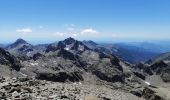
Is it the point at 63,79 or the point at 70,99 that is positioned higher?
the point at 70,99

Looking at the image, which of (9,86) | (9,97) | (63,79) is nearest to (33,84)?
(9,86)

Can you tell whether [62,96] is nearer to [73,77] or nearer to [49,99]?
[49,99]

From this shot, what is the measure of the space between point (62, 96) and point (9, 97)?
5652mm

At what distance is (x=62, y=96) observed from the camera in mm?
33000

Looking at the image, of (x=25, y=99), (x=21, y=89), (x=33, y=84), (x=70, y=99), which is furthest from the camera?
(x=33, y=84)

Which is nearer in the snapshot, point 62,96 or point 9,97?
point 9,97

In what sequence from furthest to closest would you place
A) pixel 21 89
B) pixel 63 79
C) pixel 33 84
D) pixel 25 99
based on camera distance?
1. pixel 63 79
2. pixel 33 84
3. pixel 21 89
4. pixel 25 99

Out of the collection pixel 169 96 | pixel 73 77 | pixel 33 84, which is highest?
pixel 33 84

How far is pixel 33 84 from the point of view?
43344 mm

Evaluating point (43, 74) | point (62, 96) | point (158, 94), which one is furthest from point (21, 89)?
point (43, 74)

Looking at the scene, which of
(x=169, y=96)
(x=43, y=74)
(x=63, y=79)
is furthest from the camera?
(x=63, y=79)

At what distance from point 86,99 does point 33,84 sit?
1068 centimetres

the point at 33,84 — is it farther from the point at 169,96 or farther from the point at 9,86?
the point at 169,96

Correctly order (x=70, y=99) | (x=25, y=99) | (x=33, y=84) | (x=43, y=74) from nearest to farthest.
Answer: (x=25, y=99) < (x=70, y=99) < (x=33, y=84) < (x=43, y=74)
